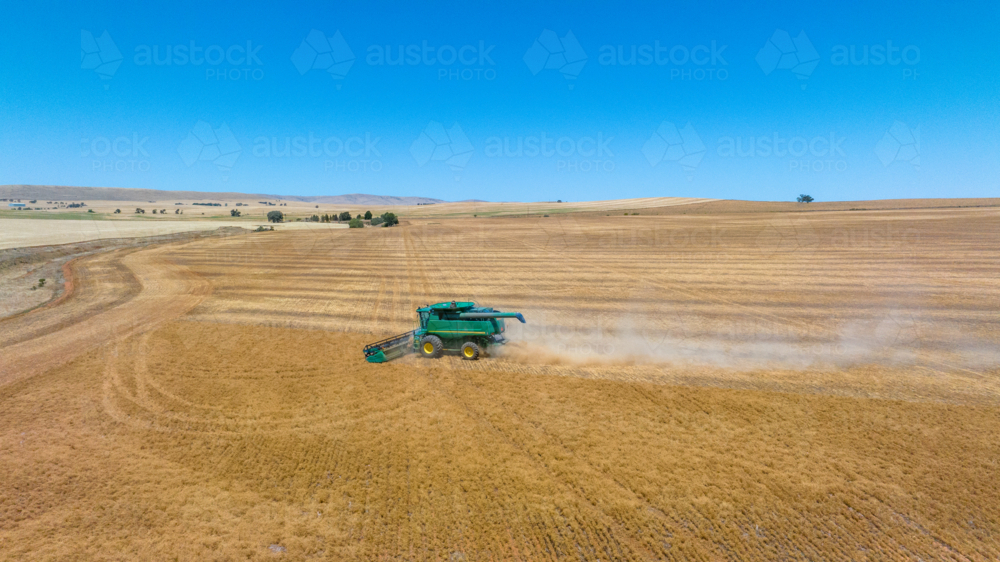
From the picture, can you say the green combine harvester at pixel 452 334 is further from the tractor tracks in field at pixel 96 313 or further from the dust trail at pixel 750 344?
the tractor tracks in field at pixel 96 313

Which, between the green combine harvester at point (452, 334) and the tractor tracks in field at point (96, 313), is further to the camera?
the tractor tracks in field at point (96, 313)

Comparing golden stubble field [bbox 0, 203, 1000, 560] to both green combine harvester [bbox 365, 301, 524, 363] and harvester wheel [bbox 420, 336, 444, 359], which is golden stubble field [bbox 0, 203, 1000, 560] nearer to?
green combine harvester [bbox 365, 301, 524, 363]

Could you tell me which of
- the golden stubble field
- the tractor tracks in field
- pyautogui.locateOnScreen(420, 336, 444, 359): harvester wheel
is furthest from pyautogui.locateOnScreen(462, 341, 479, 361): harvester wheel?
the tractor tracks in field

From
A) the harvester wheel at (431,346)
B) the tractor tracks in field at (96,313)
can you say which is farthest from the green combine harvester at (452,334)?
the tractor tracks in field at (96,313)

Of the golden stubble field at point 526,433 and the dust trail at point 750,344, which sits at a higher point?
the dust trail at point 750,344

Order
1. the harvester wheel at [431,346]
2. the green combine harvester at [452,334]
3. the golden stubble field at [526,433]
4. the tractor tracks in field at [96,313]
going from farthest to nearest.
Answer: the tractor tracks in field at [96,313] < the harvester wheel at [431,346] < the green combine harvester at [452,334] < the golden stubble field at [526,433]

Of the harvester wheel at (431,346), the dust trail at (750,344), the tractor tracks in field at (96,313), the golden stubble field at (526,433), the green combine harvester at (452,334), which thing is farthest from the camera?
the tractor tracks in field at (96,313)

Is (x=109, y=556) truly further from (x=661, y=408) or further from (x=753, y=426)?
(x=753, y=426)
